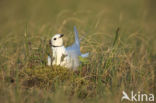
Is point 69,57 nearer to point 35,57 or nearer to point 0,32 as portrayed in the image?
point 35,57

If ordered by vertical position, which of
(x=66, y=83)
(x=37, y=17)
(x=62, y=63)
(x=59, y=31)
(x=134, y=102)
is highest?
(x=37, y=17)

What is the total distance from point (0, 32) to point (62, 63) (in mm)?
5159

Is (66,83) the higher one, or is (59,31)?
(59,31)

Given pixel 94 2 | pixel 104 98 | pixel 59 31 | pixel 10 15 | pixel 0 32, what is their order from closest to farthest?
1. pixel 104 98
2. pixel 59 31
3. pixel 0 32
4. pixel 10 15
5. pixel 94 2

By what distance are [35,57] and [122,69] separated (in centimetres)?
125

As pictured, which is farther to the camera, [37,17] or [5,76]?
[37,17]

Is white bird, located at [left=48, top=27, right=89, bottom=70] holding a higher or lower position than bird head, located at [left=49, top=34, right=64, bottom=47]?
lower

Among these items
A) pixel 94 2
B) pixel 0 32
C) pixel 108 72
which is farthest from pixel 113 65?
pixel 94 2

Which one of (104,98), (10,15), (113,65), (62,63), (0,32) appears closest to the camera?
(104,98)

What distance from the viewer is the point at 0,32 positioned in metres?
8.60

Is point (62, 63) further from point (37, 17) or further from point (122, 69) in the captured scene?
point (37, 17)

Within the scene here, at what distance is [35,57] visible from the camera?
4.24 meters

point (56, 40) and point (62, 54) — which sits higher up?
point (56, 40)

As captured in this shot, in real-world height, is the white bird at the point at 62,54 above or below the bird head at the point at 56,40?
below
